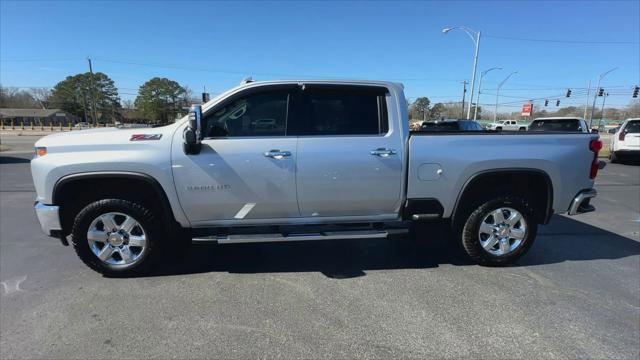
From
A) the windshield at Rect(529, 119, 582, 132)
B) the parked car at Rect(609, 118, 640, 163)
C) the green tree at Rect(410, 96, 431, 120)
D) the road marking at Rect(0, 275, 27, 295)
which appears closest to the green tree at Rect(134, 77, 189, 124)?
the green tree at Rect(410, 96, 431, 120)

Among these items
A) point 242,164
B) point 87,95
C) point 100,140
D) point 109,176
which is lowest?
point 109,176

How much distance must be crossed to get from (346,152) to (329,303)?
1.45m

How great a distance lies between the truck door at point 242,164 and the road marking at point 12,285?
178 cm

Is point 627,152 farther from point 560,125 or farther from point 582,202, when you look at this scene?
point 582,202

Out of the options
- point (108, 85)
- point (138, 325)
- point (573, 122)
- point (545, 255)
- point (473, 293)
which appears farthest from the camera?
point (108, 85)

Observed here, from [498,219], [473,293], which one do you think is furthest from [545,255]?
[473,293]

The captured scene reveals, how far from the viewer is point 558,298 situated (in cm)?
329

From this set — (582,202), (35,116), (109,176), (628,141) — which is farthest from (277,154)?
(35,116)

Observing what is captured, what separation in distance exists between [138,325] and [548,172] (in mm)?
4255

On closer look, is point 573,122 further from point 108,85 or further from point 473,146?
point 108,85

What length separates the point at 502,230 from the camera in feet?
→ 12.8

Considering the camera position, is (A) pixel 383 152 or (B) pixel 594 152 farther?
(B) pixel 594 152

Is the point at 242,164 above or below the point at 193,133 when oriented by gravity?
below

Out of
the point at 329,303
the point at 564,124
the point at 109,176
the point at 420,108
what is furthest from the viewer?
the point at 420,108
